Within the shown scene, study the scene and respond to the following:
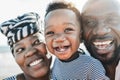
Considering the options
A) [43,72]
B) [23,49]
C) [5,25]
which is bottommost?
[43,72]

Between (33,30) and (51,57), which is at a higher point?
(33,30)

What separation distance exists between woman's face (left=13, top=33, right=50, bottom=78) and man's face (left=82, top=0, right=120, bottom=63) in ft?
0.87

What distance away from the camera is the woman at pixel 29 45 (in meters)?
1.86

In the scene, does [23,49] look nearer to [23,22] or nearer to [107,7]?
[23,22]

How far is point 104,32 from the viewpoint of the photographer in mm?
1648

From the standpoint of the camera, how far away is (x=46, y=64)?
6.14 ft

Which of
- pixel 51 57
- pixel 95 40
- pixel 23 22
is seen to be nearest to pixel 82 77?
pixel 95 40

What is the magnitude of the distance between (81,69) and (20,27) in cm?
44

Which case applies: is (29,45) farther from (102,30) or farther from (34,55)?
(102,30)

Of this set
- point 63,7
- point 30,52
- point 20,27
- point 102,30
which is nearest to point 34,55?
point 30,52

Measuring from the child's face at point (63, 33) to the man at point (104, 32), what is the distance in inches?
2.5

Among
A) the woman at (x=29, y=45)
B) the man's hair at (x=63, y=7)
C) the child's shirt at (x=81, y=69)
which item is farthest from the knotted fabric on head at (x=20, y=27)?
the child's shirt at (x=81, y=69)

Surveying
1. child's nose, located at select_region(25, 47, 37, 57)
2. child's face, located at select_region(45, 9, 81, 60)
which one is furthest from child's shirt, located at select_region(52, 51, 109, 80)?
child's nose, located at select_region(25, 47, 37, 57)

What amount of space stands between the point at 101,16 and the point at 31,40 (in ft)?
1.37
